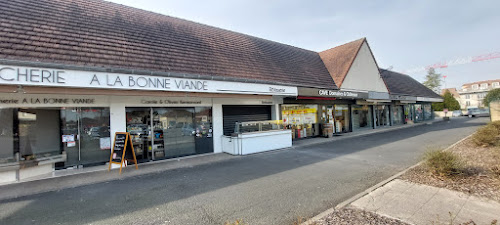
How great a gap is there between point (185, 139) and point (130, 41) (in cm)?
448

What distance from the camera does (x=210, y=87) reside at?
8281mm

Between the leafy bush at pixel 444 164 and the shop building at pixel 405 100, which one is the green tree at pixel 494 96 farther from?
the leafy bush at pixel 444 164

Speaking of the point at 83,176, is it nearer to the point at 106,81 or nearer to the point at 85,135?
the point at 85,135

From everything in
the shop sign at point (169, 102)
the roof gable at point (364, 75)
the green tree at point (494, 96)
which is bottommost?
the shop sign at point (169, 102)

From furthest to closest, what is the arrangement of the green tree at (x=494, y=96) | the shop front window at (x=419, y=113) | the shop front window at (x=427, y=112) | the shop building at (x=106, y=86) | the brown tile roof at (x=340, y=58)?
the shop front window at (x=427, y=112)
the shop front window at (x=419, y=113)
the green tree at (x=494, y=96)
the brown tile roof at (x=340, y=58)
the shop building at (x=106, y=86)

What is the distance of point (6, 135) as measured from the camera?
252 inches

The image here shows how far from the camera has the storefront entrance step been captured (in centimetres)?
546

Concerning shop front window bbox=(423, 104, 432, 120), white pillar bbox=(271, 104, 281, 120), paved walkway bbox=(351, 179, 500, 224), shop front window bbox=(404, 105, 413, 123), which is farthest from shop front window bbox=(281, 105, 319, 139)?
shop front window bbox=(423, 104, 432, 120)

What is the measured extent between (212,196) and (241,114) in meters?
6.56

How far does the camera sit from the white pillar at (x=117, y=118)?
7.68m

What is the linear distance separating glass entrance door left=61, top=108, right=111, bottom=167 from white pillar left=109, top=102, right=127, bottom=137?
0.25 meters

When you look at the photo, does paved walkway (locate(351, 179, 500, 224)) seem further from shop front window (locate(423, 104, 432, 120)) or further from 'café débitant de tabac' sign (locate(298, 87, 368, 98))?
shop front window (locate(423, 104, 432, 120))

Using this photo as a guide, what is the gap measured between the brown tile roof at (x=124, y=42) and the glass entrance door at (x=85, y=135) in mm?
2038

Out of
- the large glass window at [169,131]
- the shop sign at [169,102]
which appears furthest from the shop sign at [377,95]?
the shop sign at [169,102]
